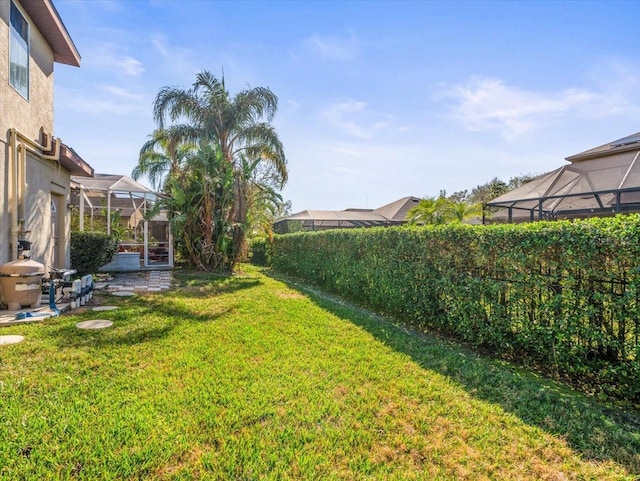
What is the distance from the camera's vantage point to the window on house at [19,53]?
6.69 meters

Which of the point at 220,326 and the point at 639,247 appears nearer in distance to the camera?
the point at 639,247

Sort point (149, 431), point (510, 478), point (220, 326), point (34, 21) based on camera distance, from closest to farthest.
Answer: point (510, 478), point (149, 431), point (220, 326), point (34, 21)

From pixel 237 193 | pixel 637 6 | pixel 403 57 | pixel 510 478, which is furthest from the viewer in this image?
pixel 237 193

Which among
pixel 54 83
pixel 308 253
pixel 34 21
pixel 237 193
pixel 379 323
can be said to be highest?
pixel 34 21

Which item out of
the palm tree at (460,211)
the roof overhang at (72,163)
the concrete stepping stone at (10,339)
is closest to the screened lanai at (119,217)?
the roof overhang at (72,163)

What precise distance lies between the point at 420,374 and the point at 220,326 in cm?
372

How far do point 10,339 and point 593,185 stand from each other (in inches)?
553

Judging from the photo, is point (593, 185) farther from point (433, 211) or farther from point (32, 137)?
point (32, 137)

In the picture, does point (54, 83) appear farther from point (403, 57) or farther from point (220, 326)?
point (403, 57)

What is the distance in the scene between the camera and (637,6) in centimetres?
689

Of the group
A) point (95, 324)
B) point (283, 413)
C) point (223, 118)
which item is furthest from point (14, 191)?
point (223, 118)

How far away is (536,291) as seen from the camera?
4715 millimetres

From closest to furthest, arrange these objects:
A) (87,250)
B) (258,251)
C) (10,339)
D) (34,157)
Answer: (10,339)
(34,157)
(87,250)
(258,251)

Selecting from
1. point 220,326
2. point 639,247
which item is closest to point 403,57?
point 639,247
